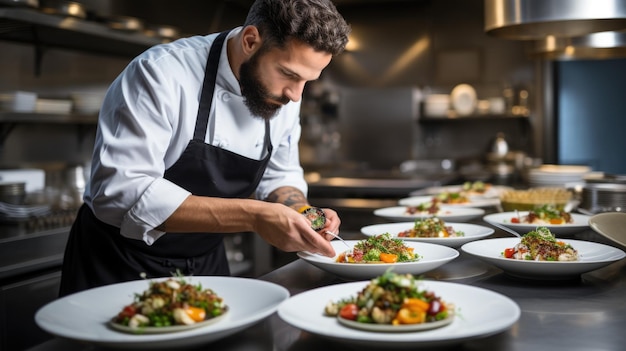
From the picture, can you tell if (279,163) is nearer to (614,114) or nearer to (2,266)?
(2,266)

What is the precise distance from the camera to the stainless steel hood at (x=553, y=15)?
224cm

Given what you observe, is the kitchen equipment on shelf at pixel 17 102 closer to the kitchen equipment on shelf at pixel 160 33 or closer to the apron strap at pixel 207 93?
the kitchen equipment on shelf at pixel 160 33

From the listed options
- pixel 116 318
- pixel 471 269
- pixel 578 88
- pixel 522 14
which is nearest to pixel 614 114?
pixel 578 88

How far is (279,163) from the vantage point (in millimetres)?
2436

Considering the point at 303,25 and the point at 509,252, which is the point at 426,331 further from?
the point at 303,25

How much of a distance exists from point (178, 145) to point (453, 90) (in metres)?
5.58

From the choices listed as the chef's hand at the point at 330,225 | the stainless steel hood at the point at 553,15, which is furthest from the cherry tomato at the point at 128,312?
the stainless steel hood at the point at 553,15

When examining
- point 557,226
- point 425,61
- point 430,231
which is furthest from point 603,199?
point 425,61

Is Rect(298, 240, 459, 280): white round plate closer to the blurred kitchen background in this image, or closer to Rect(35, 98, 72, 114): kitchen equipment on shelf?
Rect(35, 98, 72, 114): kitchen equipment on shelf

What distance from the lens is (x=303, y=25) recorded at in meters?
1.80

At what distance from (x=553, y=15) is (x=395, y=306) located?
1554 millimetres

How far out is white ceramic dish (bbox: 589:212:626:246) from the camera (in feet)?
5.82

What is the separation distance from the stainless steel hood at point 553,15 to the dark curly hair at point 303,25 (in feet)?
2.42

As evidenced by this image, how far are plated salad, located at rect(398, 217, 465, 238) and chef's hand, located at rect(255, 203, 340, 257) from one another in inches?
20.7
